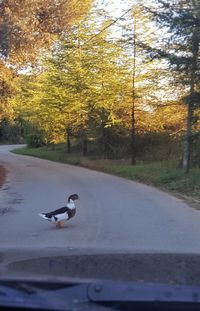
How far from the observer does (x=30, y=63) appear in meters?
26.5

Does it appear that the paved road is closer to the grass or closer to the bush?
the grass

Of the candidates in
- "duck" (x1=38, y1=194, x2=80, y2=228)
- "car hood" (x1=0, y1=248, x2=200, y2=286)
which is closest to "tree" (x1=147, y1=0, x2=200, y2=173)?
"duck" (x1=38, y1=194, x2=80, y2=228)

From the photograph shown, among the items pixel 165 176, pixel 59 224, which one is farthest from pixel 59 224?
pixel 165 176

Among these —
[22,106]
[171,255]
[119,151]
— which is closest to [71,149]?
[22,106]

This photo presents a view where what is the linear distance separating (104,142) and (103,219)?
25626mm

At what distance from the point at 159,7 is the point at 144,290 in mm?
19380

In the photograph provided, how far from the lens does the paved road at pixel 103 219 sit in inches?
416

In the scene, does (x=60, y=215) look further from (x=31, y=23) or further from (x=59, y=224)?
(x=31, y=23)

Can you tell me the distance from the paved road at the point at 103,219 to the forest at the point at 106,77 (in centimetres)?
460

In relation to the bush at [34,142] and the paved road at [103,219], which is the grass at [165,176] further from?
the bush at [34,142]

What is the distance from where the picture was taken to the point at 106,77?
113 ft

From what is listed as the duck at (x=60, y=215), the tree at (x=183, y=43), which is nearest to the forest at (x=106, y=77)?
the tree at (x=183, y=43)

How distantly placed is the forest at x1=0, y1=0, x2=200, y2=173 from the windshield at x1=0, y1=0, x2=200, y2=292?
0.08 meters

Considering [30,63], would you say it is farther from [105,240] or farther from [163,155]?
[105,240]
